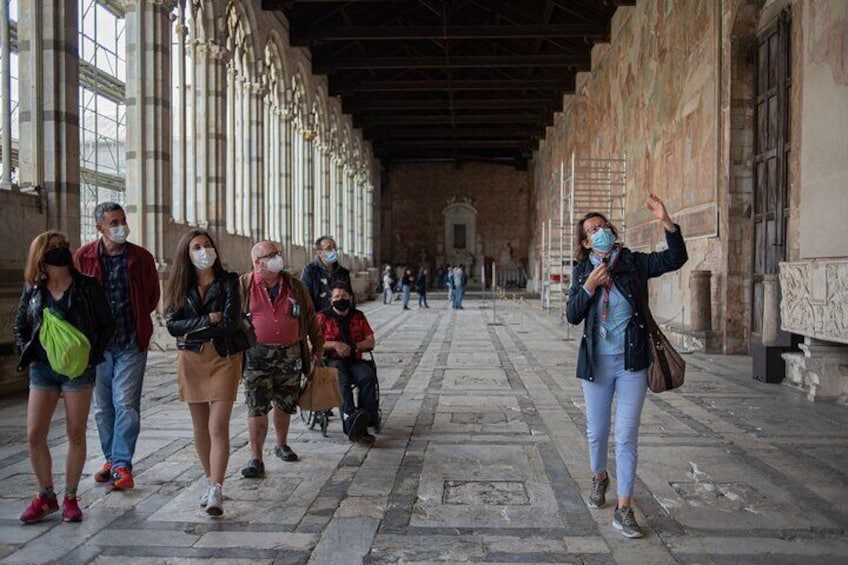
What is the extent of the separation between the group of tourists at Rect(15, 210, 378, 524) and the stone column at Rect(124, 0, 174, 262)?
25.9ft

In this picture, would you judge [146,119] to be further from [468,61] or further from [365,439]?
[468,61]

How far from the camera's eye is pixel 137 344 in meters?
4.63

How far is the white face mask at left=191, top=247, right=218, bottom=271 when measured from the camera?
4.12 metres

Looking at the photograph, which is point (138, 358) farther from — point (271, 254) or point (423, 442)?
point (423, 442)

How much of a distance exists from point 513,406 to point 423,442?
1741 millimetres

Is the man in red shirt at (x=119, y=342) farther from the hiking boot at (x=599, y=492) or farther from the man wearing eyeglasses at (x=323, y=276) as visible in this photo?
the hiking boot at (x=599, y=492)

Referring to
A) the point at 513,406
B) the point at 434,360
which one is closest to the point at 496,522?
the point at 513,406

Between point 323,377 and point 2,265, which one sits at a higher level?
point 2,265

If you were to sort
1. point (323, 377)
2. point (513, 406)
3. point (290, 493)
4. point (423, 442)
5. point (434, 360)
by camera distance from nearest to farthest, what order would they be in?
1. point (290, 493)
2. point (323, 377)
3. point (423, 442)
4. point (513, 406)
5. point (434, 360)

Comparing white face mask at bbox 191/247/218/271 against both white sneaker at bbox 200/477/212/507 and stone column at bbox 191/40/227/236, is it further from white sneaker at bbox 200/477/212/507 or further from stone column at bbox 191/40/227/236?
stone column at bbox 191/40/227/236

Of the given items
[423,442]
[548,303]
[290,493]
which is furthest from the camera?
[548,303]

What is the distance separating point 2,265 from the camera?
833cm

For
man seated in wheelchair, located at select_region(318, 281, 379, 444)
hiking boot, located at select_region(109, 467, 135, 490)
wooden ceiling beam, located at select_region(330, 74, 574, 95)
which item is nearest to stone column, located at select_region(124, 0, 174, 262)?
man seated in wheelchair, located at select_region(318, 281, 379, 444)

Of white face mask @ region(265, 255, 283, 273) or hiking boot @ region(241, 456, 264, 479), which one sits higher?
white face mask @ region(265, 255, 283, 273)
